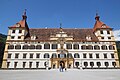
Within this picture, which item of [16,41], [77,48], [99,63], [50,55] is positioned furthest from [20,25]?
[99,63]

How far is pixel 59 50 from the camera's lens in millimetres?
40969

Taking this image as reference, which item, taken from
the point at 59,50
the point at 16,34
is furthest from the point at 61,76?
the point at 16,34

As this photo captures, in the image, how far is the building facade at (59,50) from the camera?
40.2 metres

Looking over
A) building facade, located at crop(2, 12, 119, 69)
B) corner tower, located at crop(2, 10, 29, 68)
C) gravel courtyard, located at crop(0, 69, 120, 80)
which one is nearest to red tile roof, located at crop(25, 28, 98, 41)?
building facade, located at crop(2, 12, 119, 69)

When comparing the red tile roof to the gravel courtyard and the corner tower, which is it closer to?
the corner tower

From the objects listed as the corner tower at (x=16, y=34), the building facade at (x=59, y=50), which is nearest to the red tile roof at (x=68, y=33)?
the building facade at (x=59, y=50)

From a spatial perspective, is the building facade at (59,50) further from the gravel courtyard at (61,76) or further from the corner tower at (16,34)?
the gravel courtyard at (61,76)

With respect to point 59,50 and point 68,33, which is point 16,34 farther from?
point 68,33

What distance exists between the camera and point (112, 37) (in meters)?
43.9

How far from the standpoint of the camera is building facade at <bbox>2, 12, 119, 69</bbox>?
40.2 metres

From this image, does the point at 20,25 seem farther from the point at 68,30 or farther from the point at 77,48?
the point at 77,48

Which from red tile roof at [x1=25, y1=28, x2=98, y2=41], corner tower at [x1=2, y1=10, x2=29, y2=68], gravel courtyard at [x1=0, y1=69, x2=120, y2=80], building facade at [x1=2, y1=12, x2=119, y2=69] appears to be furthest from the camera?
red tile roof at [x1=25, y1=28, x2=98, y2=41]

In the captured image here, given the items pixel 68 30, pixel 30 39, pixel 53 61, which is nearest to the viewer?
pixel 53 61

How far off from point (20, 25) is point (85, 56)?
79.1 feet
